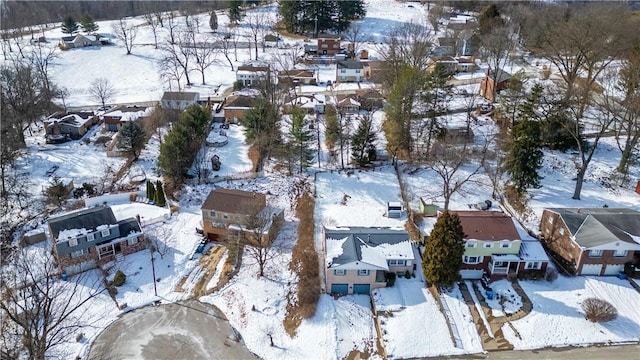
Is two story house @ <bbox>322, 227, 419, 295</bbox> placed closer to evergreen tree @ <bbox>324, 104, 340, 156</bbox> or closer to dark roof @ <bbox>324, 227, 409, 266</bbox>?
dark roof @ <bbox>324, 227, 409, 266</bbox>

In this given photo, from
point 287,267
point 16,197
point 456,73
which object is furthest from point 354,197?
point 456,73

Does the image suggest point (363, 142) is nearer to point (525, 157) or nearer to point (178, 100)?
point (525, 157)

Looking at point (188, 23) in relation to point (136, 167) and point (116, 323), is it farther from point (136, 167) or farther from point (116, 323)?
point (116, 323)

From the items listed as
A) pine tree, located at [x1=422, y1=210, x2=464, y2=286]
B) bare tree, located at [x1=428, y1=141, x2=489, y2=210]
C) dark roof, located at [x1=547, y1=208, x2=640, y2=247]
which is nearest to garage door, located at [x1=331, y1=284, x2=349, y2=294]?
pine tree, located at [x1=422, y1=210, x2=464, y2=286]

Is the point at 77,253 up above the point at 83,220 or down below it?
below

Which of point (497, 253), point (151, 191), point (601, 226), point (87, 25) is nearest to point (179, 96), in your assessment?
point (151, 191)

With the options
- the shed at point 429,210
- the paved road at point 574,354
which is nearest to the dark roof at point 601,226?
the paved road at point 574,354
